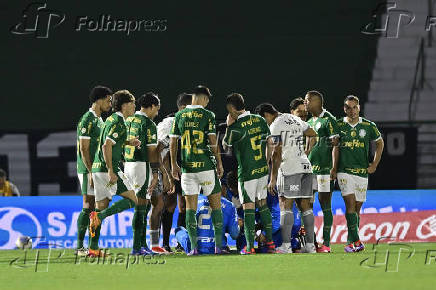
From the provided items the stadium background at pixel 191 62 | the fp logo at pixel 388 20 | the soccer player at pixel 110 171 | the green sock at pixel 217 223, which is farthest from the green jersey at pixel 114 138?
the fp logo at pixel 388 20

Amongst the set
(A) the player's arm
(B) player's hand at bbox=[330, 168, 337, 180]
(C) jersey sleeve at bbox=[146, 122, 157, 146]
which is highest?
(C) jersey sleeve at bbox=[146, 122, 157, 146]

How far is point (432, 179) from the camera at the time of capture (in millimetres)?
16844

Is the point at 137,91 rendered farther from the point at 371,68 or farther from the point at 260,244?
the point at 260,244

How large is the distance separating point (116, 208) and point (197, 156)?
1.14 metres

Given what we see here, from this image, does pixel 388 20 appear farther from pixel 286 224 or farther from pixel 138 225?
pixel 138 225

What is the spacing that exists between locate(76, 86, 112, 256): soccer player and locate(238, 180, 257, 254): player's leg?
1796 mm

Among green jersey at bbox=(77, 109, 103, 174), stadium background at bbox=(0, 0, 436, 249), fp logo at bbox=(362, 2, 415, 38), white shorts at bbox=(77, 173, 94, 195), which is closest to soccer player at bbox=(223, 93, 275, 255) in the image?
green jersey at bbox=(77, 109, 103, 174)

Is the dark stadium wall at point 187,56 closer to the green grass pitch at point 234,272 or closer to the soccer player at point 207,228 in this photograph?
the soccer player at point 207,228

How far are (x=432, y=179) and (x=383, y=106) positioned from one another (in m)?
1.56

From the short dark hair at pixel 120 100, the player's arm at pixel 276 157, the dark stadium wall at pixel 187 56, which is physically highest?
the dark stadium wall at pixel 187 56

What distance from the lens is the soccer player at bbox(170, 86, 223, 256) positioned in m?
10.9

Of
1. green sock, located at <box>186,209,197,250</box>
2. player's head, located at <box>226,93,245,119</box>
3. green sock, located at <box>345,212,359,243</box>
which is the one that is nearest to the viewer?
green sock, located at <box>186,209,197,250</box>

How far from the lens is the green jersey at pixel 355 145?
11.9m

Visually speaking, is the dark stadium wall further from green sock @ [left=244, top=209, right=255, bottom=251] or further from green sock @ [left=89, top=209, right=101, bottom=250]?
green sock @ [left=89, top=209, right=101, bottom=250]
